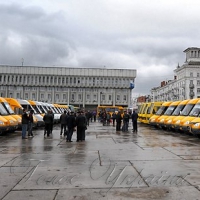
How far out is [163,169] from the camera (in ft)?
27.7

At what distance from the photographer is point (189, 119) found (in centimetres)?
1950

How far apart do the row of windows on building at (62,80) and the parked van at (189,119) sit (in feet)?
283

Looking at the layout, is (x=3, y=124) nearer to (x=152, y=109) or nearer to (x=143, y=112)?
(x=152, y=109)

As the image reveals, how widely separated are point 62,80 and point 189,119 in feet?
293

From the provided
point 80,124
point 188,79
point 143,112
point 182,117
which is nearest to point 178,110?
point 182,117

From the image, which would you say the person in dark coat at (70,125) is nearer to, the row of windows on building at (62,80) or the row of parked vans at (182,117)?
the row of parked vans at (182,117)

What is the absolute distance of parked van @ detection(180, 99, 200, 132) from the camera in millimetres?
19094

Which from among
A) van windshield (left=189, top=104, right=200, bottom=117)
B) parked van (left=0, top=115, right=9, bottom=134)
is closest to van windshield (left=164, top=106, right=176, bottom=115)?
van windshield (left=189, top=104, right=200, bottom=117)

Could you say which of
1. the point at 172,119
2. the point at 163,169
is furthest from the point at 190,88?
the point at 163,169

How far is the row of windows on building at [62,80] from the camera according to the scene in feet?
344

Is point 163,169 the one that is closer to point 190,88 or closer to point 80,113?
point 80,113

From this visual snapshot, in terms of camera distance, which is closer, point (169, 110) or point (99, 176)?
point (99, 176)

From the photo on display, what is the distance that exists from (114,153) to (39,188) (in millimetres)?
5459

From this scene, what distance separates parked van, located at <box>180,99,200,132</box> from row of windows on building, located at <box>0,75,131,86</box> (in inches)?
3401
